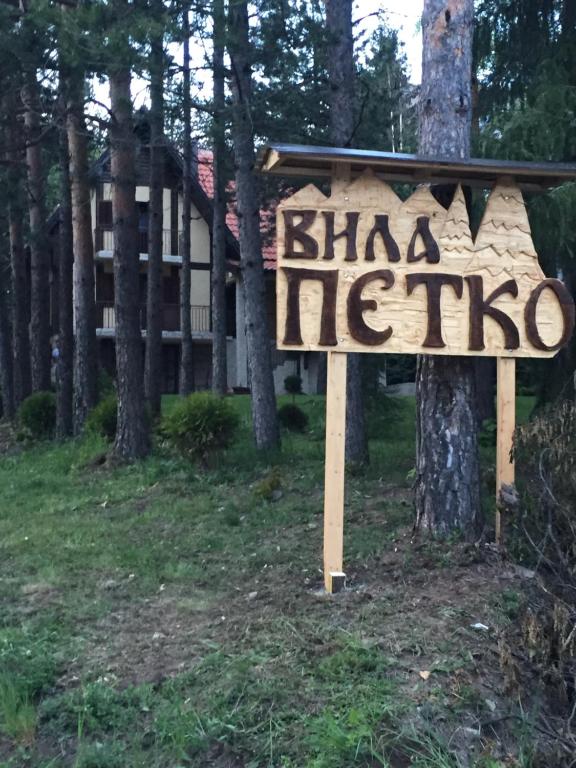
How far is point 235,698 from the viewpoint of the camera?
200 inches

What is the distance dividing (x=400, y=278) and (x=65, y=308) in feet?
38.2

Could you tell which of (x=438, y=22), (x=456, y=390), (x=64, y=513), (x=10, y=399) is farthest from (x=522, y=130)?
(x=10, y=399)

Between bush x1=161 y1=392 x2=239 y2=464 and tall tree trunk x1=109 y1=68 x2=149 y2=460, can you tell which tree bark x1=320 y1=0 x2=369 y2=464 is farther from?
tall tree trunk x1=109 y1=68 x2=149 y2=460

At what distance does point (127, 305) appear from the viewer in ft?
43.7

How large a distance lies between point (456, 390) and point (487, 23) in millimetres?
6500

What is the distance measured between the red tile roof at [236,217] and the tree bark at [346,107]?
5.56 meters

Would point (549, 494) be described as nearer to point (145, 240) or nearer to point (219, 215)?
point (219, 215)

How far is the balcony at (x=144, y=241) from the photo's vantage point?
30891 millimetres

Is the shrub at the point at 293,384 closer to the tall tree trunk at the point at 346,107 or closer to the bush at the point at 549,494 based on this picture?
the tall tree trunk at the point at 346,107

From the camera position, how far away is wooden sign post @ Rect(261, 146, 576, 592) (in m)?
6.53

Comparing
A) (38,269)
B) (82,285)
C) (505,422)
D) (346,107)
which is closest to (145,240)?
(38,269)

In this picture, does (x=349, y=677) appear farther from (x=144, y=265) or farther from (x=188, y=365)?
(x=144, y=265)

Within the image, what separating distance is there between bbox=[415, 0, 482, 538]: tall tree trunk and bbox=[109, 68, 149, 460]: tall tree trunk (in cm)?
656

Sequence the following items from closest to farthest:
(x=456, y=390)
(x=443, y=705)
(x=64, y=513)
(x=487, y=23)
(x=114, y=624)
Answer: (x=443, y=705) < (x=114, y=624) < (x=456, y=390) < (x=64, y=513) < (x=487, y=23)
